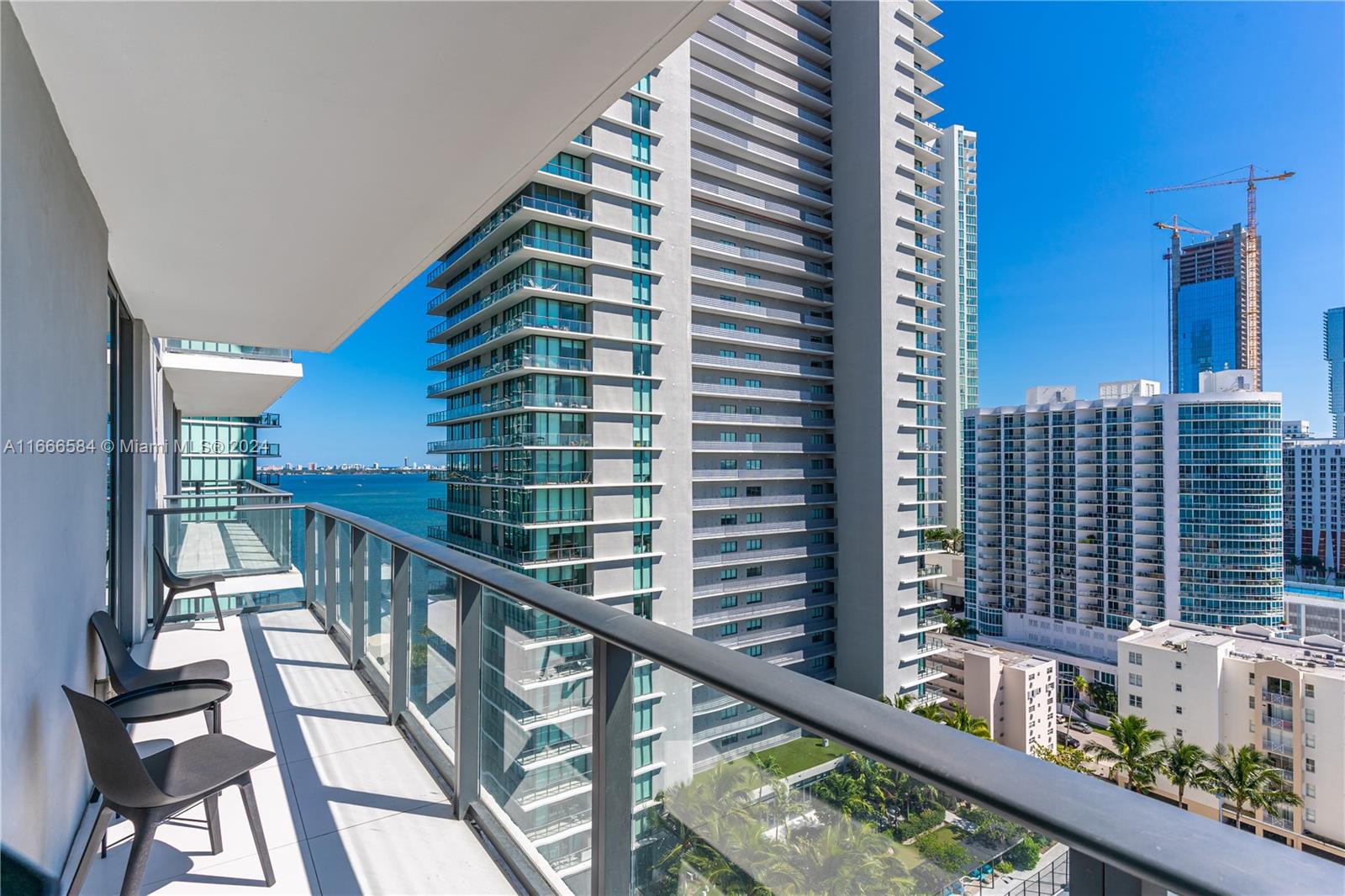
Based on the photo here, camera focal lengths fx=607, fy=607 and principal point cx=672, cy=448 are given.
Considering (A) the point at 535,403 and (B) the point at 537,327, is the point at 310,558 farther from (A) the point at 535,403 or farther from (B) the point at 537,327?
(B) the point at 537,327

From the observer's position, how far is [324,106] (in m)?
1.88

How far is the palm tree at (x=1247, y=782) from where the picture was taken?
1881 centimetres

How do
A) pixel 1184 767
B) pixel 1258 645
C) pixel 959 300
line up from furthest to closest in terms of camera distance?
pixel 959 300
pixel 1258 645
pixel 1184 767

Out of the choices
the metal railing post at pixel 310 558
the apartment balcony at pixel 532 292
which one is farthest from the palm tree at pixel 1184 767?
the metal railing post at pixel 310 558

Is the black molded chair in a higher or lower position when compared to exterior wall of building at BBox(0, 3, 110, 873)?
lower

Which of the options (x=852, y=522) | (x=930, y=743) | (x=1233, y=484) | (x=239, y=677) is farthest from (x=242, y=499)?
(x=1233, y=484)

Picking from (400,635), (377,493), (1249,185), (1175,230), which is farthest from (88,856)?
(1175,230)

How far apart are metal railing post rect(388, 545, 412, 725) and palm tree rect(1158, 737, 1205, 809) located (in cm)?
2675

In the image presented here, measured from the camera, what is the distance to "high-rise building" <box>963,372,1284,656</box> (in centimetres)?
3048

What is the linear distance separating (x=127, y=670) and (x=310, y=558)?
108 inches

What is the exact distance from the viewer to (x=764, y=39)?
28.0 meters

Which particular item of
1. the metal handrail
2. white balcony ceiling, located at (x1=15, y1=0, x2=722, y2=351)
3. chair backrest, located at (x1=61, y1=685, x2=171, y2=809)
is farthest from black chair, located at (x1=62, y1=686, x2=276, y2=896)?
white balcony ceiling, located at (x1=15, y1=0, x2=722, y2=351)

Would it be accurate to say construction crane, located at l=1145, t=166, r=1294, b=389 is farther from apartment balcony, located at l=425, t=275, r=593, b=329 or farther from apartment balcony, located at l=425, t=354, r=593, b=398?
apartment balcony, located at l=425, t=354, r=593, b=398

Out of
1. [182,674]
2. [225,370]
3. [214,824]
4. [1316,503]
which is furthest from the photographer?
[1316,503]
